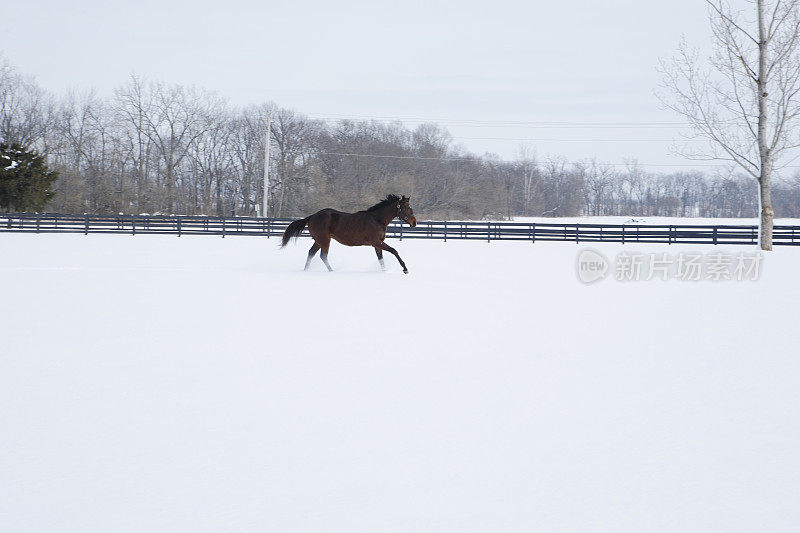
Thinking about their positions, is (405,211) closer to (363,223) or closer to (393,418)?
(363,223)

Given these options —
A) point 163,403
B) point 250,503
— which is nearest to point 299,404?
point 163,403

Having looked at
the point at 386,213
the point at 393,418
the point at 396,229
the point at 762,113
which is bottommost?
the point at 393,418

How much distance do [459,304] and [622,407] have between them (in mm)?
4858

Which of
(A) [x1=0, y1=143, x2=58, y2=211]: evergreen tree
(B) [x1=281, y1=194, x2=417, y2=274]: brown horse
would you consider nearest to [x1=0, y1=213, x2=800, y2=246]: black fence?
(A) [x1=0, y1=143, x2=58, y2=211]: evergreen tree

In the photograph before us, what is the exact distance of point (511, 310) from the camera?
8406 mm

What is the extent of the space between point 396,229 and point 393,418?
25.7 m

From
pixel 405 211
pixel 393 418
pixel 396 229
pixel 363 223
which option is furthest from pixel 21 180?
pixel 393 418

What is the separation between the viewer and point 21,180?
33.3m

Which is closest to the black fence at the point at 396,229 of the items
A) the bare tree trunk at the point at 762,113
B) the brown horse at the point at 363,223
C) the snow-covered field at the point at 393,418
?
the bare tree trunk at the point at 762,113

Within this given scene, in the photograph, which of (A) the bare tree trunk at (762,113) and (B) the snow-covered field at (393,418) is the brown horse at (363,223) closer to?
(B) the snow-covered field at (393,418)

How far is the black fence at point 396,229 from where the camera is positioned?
2750cm

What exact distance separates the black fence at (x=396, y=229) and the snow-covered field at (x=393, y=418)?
20015 millimetres

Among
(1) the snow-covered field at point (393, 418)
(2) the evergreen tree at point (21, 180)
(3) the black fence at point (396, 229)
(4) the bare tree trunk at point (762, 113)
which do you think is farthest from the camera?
(2) the evergreen tree at point (21, 180)

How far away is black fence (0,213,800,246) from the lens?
27500 millimetres
